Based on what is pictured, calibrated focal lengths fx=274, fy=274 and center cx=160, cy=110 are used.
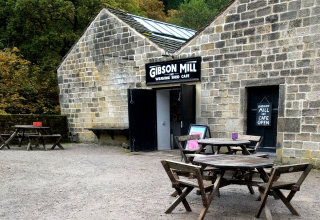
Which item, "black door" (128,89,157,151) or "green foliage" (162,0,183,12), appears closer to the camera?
"black door" (128,89,157,151)

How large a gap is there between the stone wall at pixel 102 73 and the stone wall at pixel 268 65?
2.16 meters

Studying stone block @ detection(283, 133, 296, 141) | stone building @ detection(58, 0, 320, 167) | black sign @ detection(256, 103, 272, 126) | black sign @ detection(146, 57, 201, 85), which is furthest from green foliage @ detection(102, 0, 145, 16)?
stone block @ detection(283, 133, 296, 141)

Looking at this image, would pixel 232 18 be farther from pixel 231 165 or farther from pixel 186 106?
pixel 231 165

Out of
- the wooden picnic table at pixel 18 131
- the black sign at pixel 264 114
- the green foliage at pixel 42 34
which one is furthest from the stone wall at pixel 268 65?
the green foliage at pixel 42 34

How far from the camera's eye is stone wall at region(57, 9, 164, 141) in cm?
977

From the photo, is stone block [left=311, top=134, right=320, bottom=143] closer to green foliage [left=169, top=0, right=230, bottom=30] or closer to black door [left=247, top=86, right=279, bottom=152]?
black door [left=247, top=86, right=279, bottom=152]

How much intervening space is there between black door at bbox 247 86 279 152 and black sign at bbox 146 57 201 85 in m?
1.72

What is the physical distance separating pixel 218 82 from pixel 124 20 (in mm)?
4354

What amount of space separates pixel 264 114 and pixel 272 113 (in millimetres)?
202

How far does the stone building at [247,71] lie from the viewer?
21.6 ft

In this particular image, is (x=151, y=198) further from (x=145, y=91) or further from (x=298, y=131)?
(x=145, y=91)

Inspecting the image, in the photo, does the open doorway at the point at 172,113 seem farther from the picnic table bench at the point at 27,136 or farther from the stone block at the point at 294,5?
the picnic table bench at the point at 27,136

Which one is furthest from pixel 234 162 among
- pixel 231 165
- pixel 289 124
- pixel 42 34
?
pixel 42 34

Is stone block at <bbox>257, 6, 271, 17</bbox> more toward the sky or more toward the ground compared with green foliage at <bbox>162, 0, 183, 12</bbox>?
more toward the ground
